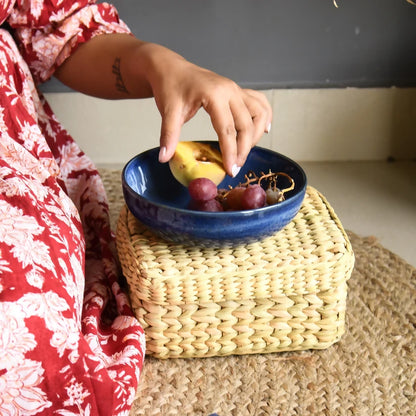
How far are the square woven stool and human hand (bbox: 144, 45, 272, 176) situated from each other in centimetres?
13

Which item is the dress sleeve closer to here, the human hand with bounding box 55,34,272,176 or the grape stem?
the human hand with bounding box 55,34,272,176

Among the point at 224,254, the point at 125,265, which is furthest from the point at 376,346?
the point at 125,265

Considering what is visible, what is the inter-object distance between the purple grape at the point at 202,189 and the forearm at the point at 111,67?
195 millimetres

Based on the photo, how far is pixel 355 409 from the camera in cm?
84

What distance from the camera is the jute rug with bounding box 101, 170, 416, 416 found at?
2.77 feet

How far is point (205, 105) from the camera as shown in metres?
0.81

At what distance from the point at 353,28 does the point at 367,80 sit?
6.4 inches

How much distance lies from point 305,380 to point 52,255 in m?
0.44

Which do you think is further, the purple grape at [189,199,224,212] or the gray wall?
the gray wall

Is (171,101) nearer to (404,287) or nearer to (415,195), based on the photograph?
(404,287)

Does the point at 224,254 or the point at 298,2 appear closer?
the point at 224,254

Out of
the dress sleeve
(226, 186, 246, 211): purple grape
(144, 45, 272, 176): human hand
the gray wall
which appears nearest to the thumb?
(144, 45, 272, 176): human hand

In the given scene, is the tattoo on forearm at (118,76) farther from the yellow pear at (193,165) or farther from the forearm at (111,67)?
the yellow pear at (193,165)

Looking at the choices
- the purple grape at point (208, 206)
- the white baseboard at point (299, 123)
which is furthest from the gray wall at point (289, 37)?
the purple grape at point (208, 206)
